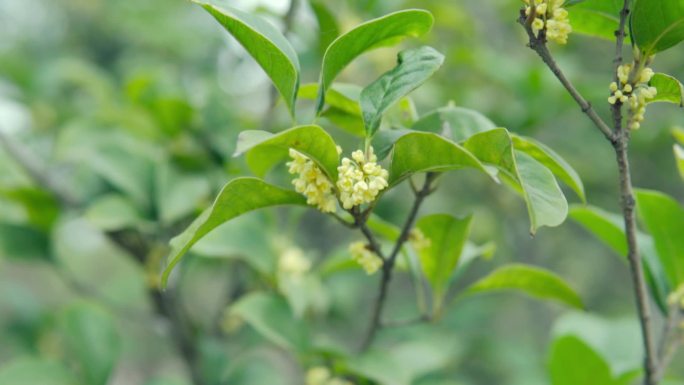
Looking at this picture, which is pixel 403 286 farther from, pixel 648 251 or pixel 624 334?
pixel 648 251

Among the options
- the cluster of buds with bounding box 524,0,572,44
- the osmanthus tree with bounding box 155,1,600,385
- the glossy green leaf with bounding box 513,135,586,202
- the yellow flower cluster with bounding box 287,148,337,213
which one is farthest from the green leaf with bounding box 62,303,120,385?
the cluster of buds with bounding box 524,0,572,44

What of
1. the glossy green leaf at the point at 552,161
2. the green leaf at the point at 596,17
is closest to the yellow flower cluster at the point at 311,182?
the glossy green leaf at the point at 552,161

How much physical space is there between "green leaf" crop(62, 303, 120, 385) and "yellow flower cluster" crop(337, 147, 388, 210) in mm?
836

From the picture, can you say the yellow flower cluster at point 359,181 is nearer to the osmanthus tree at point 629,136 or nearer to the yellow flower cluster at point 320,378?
the osmanthus tree at point 629,136

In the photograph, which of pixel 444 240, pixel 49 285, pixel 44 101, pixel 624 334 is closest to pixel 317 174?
pixel 444 240

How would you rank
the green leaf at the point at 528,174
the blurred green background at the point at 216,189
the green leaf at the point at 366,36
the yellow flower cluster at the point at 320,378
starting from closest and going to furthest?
the green leaf at the point at 528,174 → the green leaf at the point at 366,36 → the yellow flower cluster at the point at 320,378 → the blurred green background at the point at 216,189

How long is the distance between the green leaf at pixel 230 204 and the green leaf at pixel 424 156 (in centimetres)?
12

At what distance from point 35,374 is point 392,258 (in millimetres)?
821

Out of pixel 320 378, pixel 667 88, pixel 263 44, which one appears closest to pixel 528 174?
pixel 667 88

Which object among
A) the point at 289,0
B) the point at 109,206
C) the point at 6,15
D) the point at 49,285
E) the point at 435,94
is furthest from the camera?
the point at 49,285

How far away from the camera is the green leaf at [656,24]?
0.75 meters

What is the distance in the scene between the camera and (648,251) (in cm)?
110

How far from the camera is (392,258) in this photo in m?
0.91

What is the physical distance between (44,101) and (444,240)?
152 centimetres
